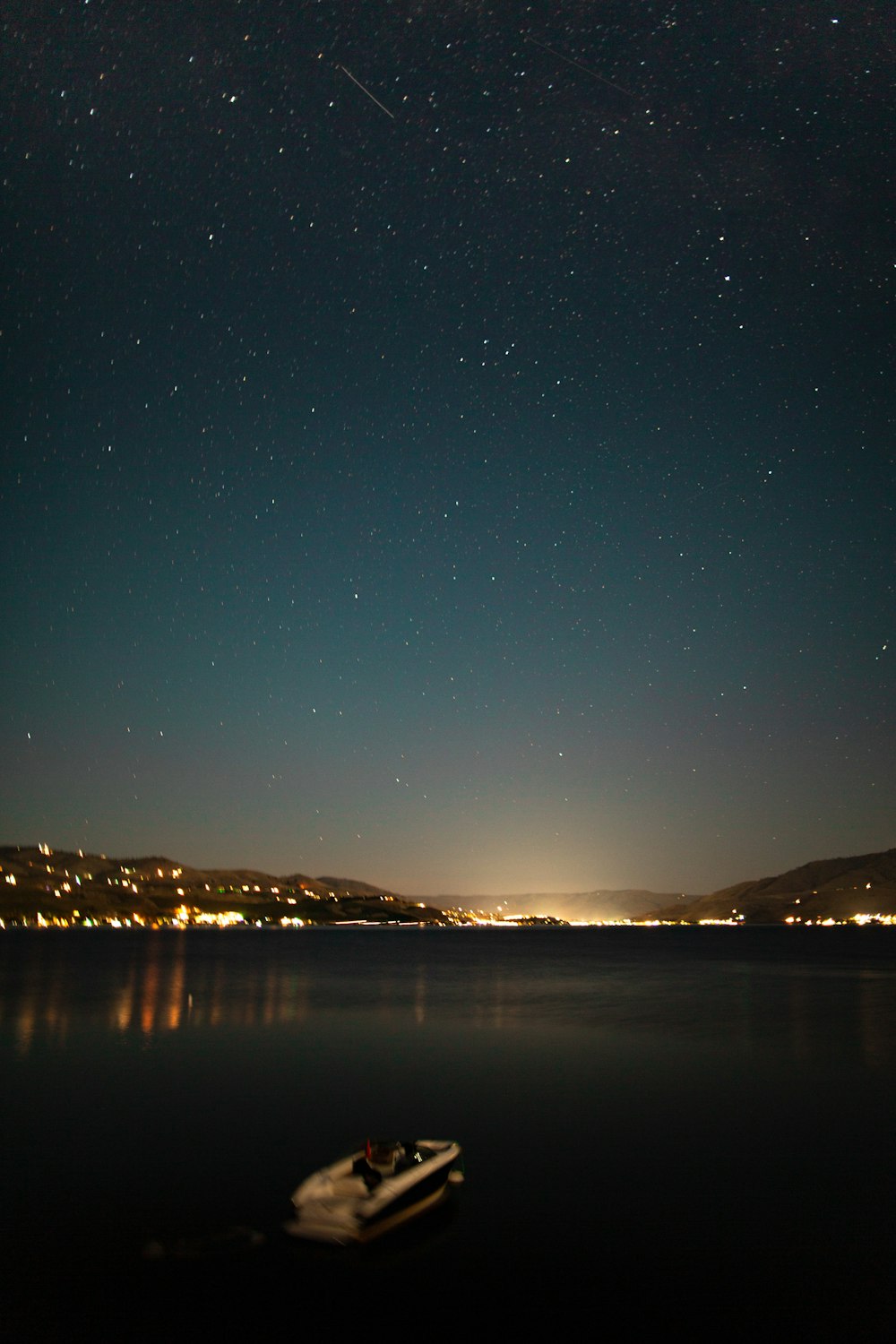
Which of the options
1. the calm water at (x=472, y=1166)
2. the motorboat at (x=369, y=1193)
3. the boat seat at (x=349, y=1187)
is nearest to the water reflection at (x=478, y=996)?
the calm water at (x=472, y=1166)

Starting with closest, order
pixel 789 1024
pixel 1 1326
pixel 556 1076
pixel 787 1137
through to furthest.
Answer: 1. pixel 1 1326
2. pixel 787 1137
3. pixel 556 1076
4. pixel 789 1024

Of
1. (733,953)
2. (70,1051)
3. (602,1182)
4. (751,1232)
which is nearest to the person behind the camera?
(751,1232)

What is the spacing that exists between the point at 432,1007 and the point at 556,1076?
111 ft

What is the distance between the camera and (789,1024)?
58375 millimetres

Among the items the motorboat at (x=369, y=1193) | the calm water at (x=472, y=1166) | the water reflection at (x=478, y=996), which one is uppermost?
the motorboat at (x=369, y=1193)

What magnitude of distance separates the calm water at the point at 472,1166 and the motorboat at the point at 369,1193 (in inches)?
15.4

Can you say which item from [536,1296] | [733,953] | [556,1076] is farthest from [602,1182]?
[733,953]

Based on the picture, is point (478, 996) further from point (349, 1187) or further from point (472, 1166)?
point (349, 1187)

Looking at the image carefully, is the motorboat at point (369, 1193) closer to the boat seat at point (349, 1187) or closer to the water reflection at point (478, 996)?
the boat seat at point (349, 1187)

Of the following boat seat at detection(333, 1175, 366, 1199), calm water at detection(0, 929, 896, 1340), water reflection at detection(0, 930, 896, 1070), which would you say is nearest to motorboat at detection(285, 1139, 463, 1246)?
boat seat at detection(333, 1175, 366, 1199)

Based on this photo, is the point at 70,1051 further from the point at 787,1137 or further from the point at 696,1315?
the point at 696,1315

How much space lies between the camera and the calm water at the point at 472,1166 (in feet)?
50.0

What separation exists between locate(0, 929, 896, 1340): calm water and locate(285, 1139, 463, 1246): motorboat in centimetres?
39

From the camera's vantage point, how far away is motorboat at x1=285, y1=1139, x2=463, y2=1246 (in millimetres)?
17062
